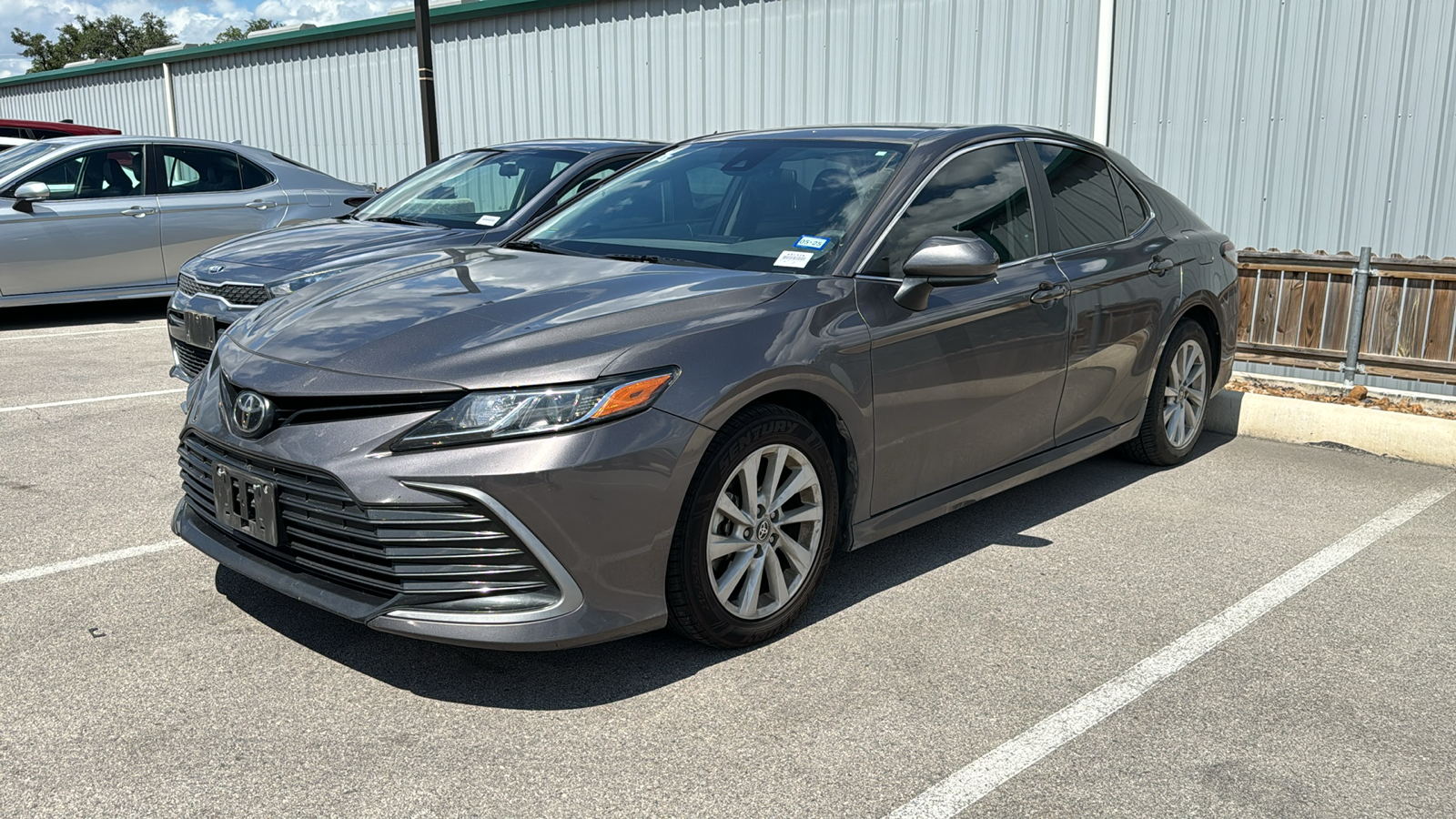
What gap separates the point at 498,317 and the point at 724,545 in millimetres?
925

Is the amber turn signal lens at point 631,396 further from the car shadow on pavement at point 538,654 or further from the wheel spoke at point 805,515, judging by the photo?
the car shadow on pavement at point 538,654

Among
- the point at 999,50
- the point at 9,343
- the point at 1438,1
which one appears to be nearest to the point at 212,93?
the point at 9,343

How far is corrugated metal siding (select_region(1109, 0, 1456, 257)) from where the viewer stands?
26.3 ft

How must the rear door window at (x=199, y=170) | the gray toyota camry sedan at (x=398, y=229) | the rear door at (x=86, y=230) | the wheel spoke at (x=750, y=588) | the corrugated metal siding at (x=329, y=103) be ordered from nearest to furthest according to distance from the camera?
the wheel spoke at (x=750, y=588), the gray toyota camry sedan at (x=398, y=229), the rear door at (x=86, y=230), the rear door window at (x=199, y=170), the corrugated metal siding at (x=329, y=103)

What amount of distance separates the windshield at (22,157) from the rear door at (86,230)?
0.20 m

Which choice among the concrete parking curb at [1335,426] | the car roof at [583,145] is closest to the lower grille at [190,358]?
the car roof at [583,145]

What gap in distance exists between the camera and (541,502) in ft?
9.81

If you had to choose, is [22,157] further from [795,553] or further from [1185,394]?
[1185,394]

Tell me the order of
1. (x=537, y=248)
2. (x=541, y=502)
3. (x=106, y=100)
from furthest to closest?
(x=106, y=100)
(x=537, y=248)
(x=541, y=502)

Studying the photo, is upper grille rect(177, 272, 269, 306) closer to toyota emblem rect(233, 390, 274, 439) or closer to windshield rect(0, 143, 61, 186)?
toyota emblem rect(233, 390, 274, 439)

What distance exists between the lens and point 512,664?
11.4 feet

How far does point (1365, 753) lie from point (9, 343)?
9.49 meters

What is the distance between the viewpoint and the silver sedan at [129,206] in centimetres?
973

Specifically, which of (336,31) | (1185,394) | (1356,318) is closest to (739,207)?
(1185,394)
